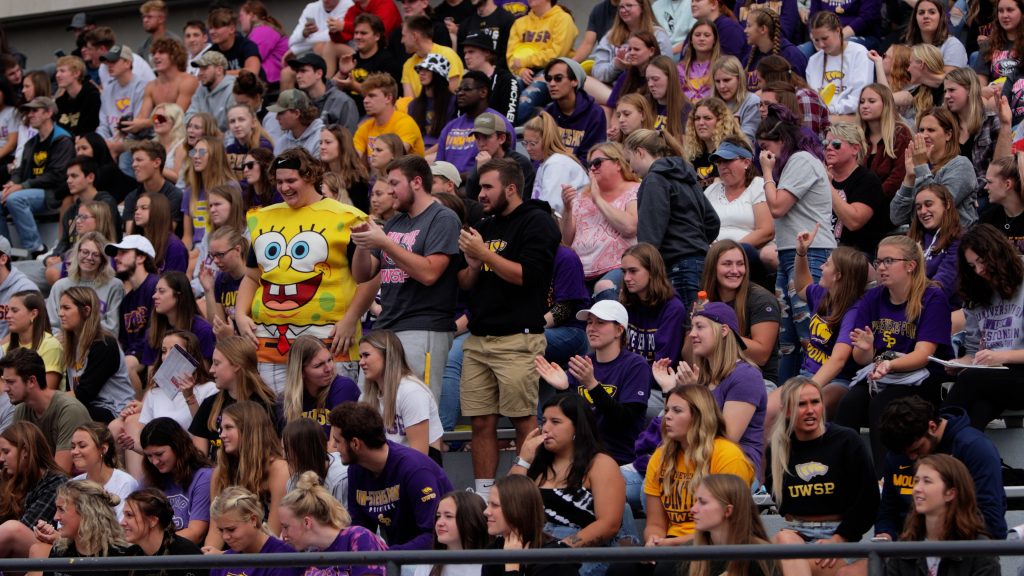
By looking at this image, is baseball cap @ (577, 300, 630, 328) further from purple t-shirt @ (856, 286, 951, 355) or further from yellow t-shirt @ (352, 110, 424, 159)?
yellow t-shirt @ (352, 110, 424, 159)

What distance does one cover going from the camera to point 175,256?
37.1 ft

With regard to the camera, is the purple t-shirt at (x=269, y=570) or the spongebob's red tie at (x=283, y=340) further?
the spongebob's red tie at (x=283, y=340)

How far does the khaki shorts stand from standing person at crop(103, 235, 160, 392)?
9.09ft

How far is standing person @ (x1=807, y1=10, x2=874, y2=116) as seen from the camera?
1172 centimetres

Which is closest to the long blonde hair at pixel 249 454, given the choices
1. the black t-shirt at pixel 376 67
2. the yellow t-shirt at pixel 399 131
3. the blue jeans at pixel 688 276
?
the blue jeans at pixel 688 276

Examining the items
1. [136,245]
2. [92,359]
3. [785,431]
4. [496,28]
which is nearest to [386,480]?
[785,431]

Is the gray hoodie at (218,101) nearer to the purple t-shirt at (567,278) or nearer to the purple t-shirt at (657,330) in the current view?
the purple t-shirt at (567,278)

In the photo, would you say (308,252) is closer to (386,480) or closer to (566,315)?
(566,315)

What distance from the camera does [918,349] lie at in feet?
25.8

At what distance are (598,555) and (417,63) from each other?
351 inches

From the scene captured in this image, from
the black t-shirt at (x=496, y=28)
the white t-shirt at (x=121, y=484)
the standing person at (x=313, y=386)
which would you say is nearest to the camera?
the standing person at (x=313, y=386)

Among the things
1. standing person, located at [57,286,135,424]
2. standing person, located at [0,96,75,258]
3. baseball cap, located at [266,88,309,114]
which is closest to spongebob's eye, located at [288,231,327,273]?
standing person, located at [57,286,135,424]

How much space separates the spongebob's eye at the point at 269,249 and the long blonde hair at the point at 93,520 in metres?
1.84

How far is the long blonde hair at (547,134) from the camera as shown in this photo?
35.0 feet
